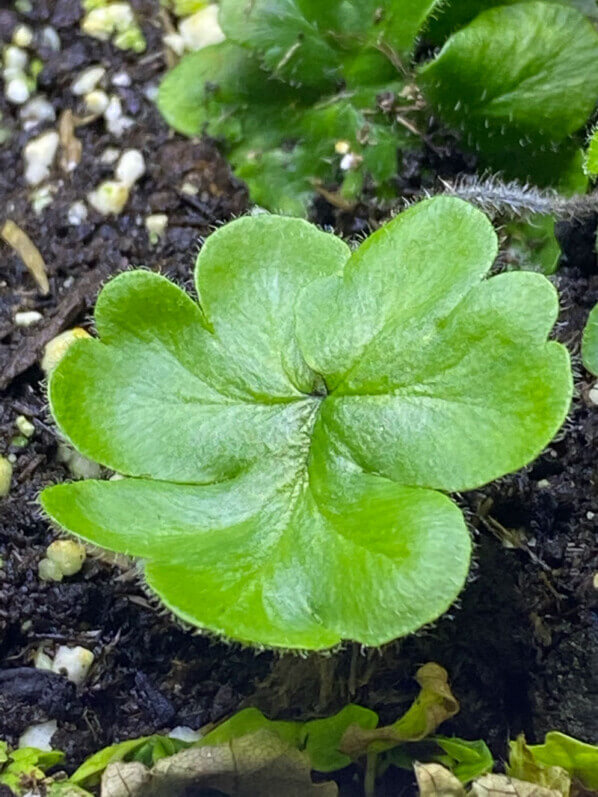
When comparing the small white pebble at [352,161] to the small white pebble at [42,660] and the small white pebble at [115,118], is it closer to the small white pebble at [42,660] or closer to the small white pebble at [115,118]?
the small white pebble at [115,118]

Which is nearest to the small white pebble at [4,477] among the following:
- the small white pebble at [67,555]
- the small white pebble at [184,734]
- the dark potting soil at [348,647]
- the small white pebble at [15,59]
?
A: the dark potting soil at [348,647]

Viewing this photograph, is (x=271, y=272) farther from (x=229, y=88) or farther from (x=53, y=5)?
(x=53, y=5)

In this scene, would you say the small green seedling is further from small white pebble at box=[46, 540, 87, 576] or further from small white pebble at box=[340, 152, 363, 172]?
small white pebble at box=[46, 540, 87, 576]

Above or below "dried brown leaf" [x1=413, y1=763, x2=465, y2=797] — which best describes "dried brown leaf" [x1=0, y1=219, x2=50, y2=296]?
above

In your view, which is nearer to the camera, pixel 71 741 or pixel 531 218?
pixel 71 741

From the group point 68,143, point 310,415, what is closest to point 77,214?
point 68,143

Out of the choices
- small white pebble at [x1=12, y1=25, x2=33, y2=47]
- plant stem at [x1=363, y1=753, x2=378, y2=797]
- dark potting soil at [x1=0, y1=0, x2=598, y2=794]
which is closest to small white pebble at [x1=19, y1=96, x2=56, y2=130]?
small white pebble at [x1=12, y1=25, x2=33, y2=47]

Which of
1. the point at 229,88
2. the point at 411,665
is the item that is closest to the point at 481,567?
the point at 411,665
